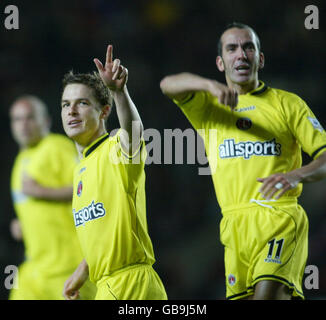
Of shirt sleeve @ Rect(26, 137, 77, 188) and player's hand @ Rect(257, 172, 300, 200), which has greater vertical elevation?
shirt sleeve @ Rect(26, 137, 77, 188)

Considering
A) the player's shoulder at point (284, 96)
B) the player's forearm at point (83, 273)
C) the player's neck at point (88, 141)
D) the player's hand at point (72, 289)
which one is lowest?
the player's hand at point (72, 289)

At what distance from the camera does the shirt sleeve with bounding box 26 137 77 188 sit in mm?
5902

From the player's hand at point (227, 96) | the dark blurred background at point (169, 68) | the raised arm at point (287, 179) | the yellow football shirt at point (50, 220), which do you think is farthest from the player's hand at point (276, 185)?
the dark blurred background at point (169, 68)

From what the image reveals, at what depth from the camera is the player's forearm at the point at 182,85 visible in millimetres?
3973

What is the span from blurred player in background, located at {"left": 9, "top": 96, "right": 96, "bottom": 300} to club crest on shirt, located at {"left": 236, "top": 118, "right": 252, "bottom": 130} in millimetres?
2050

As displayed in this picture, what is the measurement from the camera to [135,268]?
12.1 ft

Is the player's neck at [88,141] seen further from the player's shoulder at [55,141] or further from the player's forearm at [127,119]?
the player's shoulder at [55,141]

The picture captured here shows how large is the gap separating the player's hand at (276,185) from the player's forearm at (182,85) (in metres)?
→ 0.72

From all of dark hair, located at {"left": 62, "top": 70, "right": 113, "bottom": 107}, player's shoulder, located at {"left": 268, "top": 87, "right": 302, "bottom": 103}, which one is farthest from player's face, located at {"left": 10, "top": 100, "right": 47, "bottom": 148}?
player's shoulder, located at {"left": 268, "top": 87, "right": 302, "bottom": 103}

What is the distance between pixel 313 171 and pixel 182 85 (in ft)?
3.34

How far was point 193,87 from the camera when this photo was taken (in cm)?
400

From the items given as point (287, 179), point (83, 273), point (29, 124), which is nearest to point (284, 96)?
point (287, 179)

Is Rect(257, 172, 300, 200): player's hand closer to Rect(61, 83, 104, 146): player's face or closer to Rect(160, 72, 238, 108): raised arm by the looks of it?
Rect(160, 72, 238, 108): raised arm

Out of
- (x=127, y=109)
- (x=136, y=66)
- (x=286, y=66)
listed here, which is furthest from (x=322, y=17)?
(x=127, y=109)
